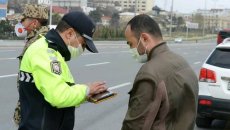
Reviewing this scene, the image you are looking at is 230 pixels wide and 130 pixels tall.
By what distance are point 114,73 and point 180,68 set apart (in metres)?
14.3

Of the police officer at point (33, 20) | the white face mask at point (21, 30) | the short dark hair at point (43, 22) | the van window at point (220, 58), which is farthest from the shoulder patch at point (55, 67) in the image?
the van window at point (220, 58)

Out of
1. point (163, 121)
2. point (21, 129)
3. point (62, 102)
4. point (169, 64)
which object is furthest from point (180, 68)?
point (21, 129)

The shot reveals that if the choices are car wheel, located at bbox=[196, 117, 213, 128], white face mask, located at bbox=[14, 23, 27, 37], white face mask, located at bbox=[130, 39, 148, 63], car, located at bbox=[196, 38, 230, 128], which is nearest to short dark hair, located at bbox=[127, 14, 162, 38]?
white face mask, located at bbox=[130, 39, 148, 63]

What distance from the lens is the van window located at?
7250mm

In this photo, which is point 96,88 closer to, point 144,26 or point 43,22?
point 144,26

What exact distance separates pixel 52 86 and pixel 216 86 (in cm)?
483

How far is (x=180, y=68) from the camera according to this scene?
270 cm

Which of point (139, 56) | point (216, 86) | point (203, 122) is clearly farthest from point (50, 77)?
point (203, 122)

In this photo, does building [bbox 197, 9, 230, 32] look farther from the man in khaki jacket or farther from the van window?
the man in khaki jacket

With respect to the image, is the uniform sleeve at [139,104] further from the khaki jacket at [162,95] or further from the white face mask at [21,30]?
the white face mask at [21,30]

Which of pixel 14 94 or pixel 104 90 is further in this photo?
pixel 14 94

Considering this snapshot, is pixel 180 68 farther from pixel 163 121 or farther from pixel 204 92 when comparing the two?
pixel 204 92

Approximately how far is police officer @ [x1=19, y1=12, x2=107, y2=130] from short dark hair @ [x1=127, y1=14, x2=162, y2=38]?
1.29ft

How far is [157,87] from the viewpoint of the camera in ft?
8.30
